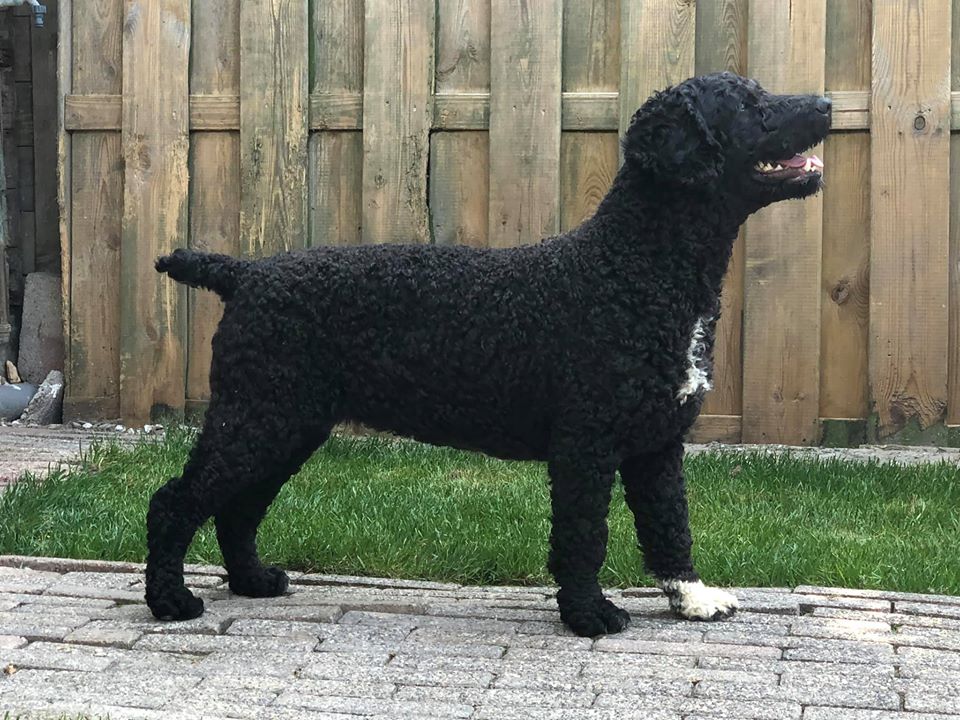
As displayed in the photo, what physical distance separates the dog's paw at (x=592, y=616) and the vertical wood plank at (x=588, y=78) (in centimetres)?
307

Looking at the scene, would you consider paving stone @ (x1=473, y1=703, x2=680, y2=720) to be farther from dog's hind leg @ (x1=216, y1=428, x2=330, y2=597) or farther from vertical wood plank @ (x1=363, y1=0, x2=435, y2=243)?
vertical wood plank @ (x1=363, y1=0, x2=435, y2=243)

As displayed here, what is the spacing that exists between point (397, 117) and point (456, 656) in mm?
3673

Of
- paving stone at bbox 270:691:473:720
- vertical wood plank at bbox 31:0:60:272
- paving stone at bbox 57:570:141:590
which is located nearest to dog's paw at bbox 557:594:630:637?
paving stone at bbox 270:691:473:720

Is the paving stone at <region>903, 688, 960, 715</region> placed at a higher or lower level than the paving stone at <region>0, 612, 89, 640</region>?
higher

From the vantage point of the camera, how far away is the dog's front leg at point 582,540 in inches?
149

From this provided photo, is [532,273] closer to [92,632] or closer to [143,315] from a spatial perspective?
[92,632]

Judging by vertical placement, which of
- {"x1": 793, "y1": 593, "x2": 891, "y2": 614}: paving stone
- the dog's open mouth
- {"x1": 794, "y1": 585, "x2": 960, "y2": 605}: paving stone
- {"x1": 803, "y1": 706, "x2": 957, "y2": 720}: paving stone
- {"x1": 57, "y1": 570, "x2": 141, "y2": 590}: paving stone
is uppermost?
the dog's open mouth

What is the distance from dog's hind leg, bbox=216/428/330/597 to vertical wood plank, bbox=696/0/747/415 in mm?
2885

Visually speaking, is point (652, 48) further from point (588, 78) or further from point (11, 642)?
point (11, 642)

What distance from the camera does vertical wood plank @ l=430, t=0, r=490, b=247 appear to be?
664 centimetres

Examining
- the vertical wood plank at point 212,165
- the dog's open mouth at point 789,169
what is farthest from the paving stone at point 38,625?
the vertical wood plank at point 212,165

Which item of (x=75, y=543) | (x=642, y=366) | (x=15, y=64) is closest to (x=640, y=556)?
(x=642, y=366)

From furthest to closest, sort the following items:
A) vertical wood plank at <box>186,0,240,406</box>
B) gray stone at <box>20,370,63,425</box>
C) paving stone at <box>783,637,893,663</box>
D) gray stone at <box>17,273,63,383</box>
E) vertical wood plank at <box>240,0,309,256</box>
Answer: gray stone at <box>17,273,63,383</box> → gray stone at <box>20,370,63,425</box> → vertical wood plank at <box>186,0,240,406</box> → vertical wood plank at <box>240,0,309,256</box> → paving stone at <box>783,637,893,663</box>

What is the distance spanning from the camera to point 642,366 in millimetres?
3771
